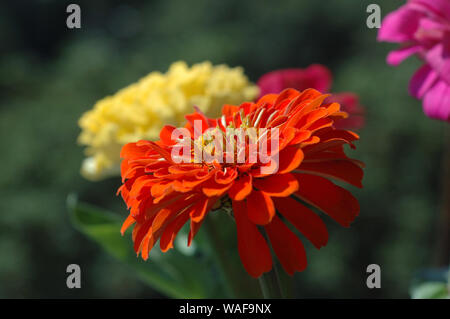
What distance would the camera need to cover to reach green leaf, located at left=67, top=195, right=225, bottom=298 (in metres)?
0.45

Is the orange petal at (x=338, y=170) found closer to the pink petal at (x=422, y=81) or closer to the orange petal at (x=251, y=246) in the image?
the orange petal at (x=251, y=246)

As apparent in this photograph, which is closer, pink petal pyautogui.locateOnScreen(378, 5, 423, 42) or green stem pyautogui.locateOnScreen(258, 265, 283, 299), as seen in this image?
green stem pyautogui.locateOnScreen(258, 265, 283, 299)

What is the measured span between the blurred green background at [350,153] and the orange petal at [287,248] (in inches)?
40.0

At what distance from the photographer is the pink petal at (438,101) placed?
351mm

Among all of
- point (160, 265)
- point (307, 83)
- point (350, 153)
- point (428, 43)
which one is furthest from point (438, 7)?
point (350, 153)

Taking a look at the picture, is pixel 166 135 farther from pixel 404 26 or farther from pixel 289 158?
pixel 404 26

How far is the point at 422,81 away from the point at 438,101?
35 mm

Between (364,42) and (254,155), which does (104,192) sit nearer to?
(364,42)

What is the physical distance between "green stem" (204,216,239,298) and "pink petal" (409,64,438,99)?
0.63 ft

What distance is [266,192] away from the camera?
0.83 ft

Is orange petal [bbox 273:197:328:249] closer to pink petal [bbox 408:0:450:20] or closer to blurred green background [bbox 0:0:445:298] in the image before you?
pink petal [bbox 408:0:450:20]

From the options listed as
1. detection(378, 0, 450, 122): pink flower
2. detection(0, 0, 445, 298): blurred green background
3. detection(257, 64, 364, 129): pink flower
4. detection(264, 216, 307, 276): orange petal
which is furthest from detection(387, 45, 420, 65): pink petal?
detection(0, 0, 445, 298): blurred green background

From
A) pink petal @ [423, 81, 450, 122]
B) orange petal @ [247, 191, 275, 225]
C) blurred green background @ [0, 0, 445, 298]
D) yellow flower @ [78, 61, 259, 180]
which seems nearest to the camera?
orange petal @ [247, 191, 275, 225]
